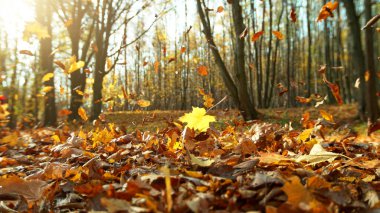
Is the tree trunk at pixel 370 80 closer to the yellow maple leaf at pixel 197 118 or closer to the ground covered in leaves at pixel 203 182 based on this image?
the ground covered in leaves at pixel 203 182

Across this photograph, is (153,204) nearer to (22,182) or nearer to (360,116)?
(22,182)

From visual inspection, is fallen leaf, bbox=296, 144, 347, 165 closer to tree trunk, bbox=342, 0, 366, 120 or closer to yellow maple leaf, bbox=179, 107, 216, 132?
yellow maple leaf, bbox=179, 107, 216, 132

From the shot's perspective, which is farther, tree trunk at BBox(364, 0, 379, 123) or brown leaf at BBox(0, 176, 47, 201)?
tree trunk at BBox(364, 0, 379, 123)

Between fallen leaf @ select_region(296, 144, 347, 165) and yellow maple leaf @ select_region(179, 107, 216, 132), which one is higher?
yellow maple leaf @ select_region(179, 107, 216, 132)

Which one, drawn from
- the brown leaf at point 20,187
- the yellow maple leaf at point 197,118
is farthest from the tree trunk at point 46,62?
the brown leaf at point 20,187

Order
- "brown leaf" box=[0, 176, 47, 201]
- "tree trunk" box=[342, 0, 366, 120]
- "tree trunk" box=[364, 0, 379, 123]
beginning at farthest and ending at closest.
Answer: "tree trunk" box=[342, 0, 366, 120] → "tree trunk" box=[364, 0, 379, 123] → "brown leaf" box=[0, 176, 47, 201]

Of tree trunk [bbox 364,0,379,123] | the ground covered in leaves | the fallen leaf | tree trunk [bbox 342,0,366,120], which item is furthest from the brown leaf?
tree trunk [bbox 342,0,366,120]

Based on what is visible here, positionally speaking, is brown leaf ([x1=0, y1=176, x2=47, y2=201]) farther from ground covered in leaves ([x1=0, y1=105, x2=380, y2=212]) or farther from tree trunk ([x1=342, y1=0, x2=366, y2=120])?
tree trunk ([x1=342, y1=0, x2=366, y2=120])

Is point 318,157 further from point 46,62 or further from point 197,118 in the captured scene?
point 46,62

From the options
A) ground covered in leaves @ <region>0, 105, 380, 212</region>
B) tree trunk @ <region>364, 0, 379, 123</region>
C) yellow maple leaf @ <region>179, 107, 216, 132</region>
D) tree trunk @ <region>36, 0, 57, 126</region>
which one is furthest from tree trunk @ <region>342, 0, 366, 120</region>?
tree trunk @ <region>36, 0, 57, 126</region>

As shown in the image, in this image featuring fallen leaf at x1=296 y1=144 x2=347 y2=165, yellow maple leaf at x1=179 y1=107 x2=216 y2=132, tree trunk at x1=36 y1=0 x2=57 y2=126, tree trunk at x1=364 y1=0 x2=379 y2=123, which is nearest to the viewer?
fallen leaf at x1=296 y1=144 x2=347 y2=165

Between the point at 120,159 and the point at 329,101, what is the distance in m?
22.3

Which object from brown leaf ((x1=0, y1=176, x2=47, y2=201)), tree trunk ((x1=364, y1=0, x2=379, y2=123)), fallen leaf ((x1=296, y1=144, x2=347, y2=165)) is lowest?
brown leaf ((x1=0, y1=176, x2=47, y2=201))

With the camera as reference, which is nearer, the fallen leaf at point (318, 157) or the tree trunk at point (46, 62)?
the fallen leaf at point (318, 157)
